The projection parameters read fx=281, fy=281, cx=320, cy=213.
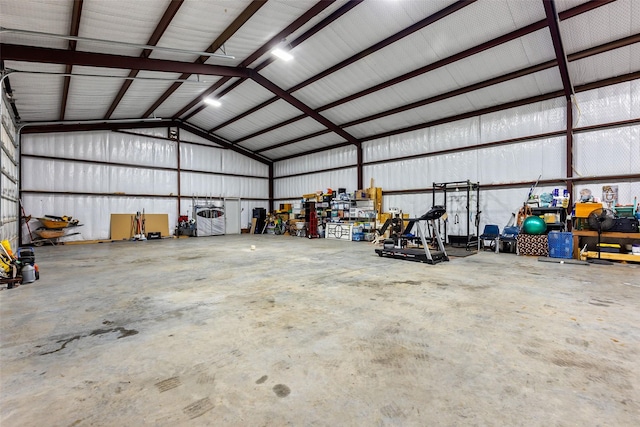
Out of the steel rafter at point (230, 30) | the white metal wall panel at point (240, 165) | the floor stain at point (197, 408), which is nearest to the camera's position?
the floor stain at point (197, 408)

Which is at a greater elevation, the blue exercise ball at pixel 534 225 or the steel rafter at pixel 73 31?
the steel rafter at pixel 73 31

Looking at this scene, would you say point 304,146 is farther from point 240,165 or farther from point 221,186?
point 221,186

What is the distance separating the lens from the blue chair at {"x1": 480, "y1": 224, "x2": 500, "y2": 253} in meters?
7.90

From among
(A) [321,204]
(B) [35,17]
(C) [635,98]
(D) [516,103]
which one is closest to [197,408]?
(B) [35,17]

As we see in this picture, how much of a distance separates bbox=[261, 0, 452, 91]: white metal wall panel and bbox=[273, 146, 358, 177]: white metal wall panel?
465 centimetres

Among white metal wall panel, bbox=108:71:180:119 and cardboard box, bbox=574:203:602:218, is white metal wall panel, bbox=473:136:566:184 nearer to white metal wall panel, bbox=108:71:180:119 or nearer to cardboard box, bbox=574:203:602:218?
cardboard box, bbox=574:203:602:218

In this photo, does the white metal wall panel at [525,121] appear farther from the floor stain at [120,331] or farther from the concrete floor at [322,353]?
the floor stain at [120,331]

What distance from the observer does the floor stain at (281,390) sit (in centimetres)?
166

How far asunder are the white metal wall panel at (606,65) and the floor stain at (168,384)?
31.9 feet

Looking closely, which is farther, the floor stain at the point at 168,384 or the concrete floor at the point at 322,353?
the floor stain at the point at 168,384

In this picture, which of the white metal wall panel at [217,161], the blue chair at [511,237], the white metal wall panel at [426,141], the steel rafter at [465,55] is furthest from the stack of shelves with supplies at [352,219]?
the white metal wall panel at [217,161]

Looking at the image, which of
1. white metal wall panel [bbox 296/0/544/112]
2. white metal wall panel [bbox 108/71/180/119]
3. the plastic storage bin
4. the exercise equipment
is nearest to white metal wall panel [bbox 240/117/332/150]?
white metal wall panel [bbox 296/0/544/112]

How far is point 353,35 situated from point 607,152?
6.98m

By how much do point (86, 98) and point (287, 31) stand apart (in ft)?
21.9
